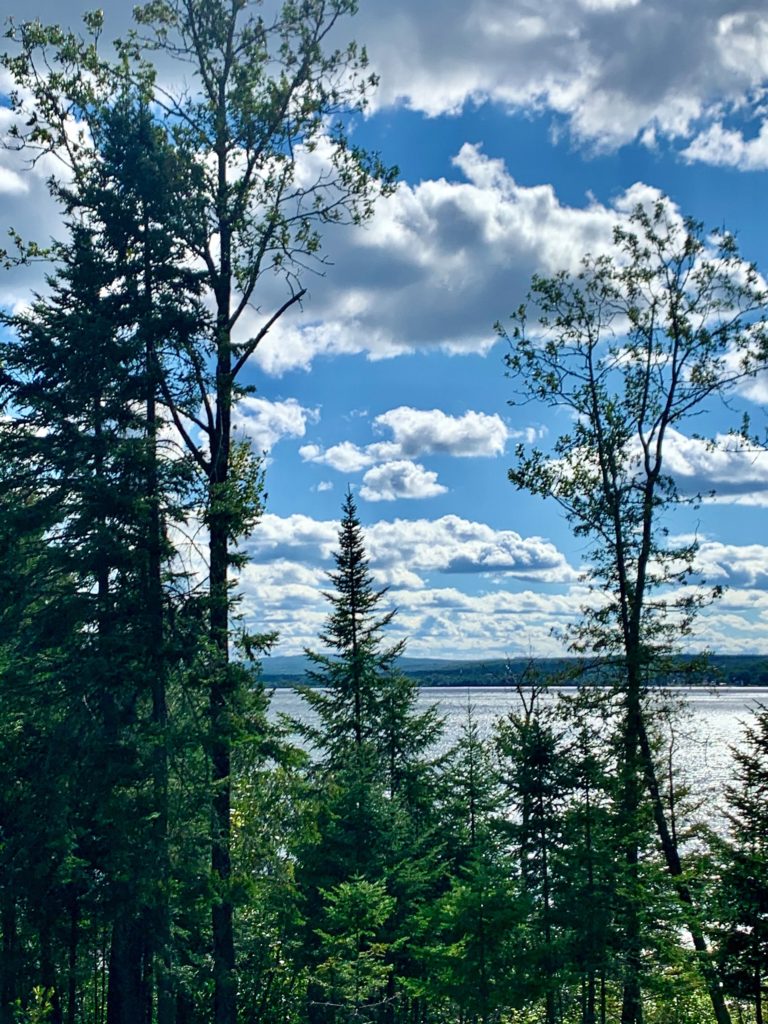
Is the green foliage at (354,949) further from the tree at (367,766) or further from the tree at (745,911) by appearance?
the tree at (745,911)

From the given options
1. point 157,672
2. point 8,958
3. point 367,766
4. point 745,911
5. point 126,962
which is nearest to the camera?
point 745,911

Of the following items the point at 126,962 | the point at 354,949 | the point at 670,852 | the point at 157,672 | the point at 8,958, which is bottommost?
the point at 8,958

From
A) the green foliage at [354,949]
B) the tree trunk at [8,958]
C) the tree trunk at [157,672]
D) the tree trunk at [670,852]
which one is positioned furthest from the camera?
the green foliage at [354,949]

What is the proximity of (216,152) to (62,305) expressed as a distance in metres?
5.22

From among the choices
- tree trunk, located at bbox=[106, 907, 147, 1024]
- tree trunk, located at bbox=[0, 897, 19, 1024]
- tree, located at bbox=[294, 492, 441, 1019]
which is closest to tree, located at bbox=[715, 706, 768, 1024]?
tree, located at bbox=[294, 492, 441, 1019]

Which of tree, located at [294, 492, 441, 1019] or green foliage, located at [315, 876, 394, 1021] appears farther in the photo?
tree, located at [294, 492, 441, 1019]

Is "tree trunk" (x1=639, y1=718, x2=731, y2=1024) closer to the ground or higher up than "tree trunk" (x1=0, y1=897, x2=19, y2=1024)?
higher up

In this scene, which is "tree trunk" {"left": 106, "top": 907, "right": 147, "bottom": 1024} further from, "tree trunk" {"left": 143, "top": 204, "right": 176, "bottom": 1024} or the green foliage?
the green foliage

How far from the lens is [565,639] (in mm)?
19875

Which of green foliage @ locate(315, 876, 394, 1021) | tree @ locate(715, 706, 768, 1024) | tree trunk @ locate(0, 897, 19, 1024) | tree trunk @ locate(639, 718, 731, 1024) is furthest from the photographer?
green foliage @ locate(315, 876, 394, 1021)

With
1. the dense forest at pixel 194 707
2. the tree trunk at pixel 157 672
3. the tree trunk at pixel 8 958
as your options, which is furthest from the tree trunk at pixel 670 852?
the tree trunk at pixel 8 958

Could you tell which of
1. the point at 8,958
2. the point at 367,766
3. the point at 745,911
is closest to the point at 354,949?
the point at 367,766

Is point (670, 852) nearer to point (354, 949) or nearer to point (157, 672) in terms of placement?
point (354, 949)

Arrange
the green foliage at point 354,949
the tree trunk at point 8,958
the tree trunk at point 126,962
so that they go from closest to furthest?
1. the tree trunk at point 126,962
2. the tree trunk at point 8,958
3. the green foliage at point 354,949
